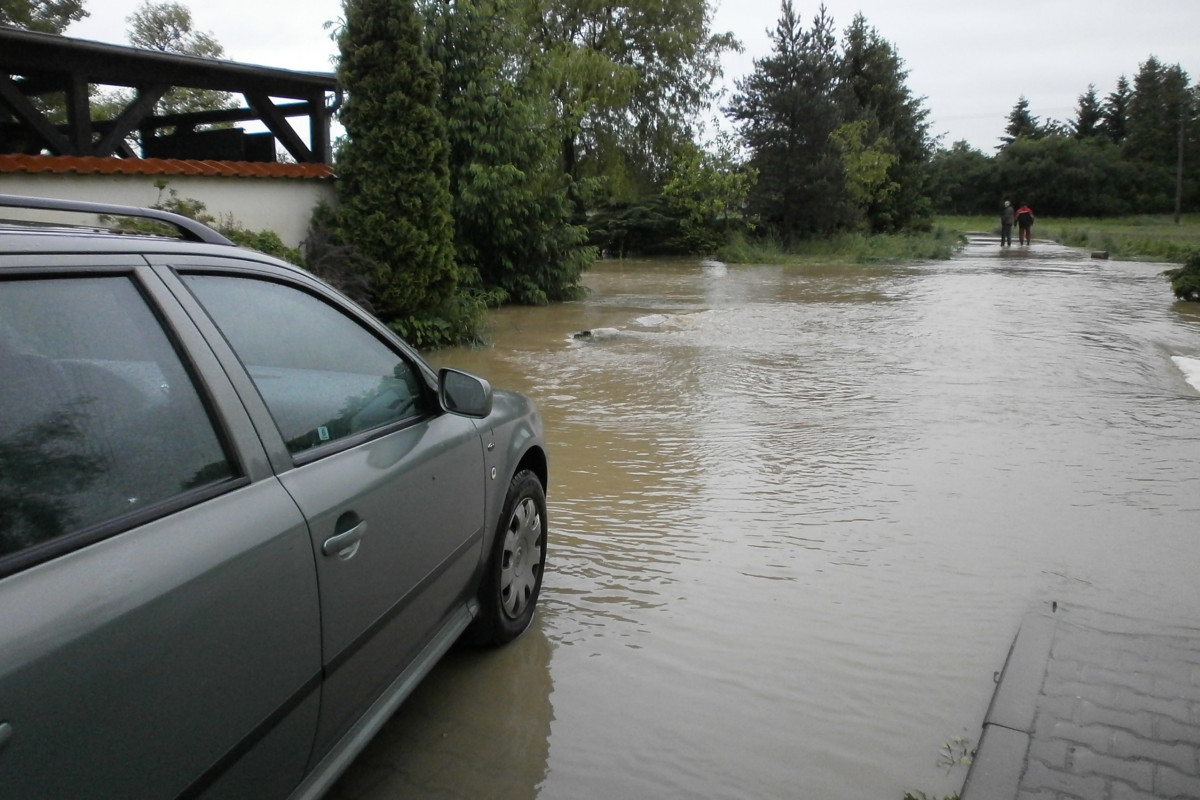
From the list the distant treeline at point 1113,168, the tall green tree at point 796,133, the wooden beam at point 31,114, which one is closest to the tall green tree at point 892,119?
the tall green tree at point 796,133

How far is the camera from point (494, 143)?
565 inches

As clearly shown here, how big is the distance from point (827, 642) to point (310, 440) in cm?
236

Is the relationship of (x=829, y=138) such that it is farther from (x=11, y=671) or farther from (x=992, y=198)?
(x=992, y=198)

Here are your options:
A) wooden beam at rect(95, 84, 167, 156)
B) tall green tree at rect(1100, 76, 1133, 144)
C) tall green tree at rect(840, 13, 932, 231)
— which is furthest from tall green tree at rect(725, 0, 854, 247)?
tall green tree at rect(1100, 76, 1133, 144)

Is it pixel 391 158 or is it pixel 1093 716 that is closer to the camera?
pixel 1093 716

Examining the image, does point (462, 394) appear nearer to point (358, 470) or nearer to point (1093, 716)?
point (358, 470)

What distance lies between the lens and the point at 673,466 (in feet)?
22.3

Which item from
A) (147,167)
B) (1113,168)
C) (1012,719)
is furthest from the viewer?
(1113,168)

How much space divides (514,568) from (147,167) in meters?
7.81

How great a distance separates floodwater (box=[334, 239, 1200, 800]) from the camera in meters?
3.20

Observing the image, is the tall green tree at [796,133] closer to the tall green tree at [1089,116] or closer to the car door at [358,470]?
the car door at [358,470]

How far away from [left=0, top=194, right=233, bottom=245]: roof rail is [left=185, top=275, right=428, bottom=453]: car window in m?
0.20

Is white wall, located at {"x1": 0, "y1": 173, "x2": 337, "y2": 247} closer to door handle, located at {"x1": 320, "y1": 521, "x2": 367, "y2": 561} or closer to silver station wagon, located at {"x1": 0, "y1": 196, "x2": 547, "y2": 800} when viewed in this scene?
silver station wagon, located at {"x1": 0, "y1": 196, "x2": 547, "y2": 800}

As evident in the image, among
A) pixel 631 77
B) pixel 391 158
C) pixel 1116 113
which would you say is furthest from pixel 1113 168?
pixel 391 158
